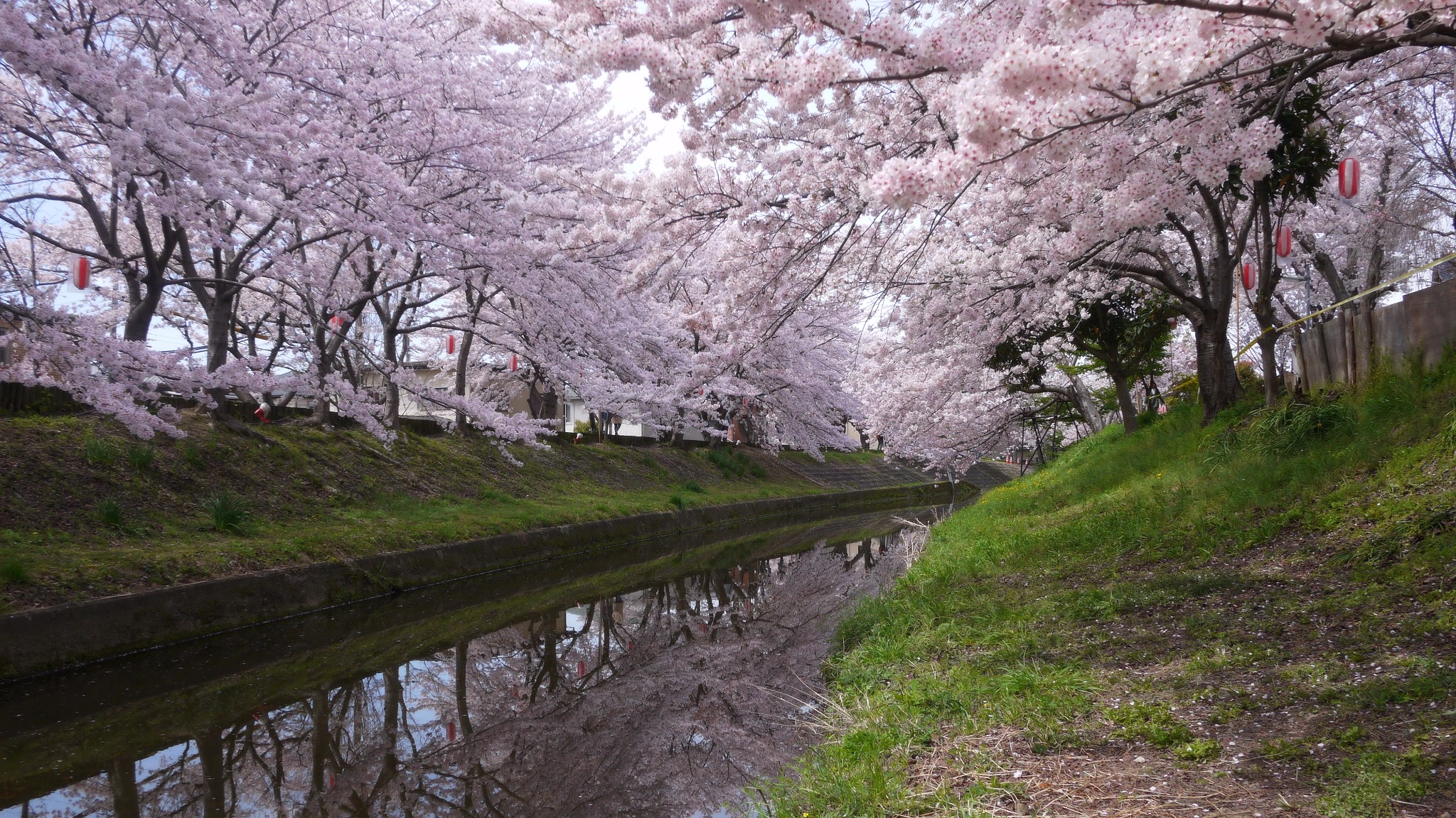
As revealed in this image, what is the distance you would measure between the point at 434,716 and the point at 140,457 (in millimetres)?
6145

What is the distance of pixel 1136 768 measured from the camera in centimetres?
328

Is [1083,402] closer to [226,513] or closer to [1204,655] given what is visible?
[1204,655]

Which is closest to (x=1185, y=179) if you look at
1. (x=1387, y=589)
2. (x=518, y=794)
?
(x=1387, y=589)

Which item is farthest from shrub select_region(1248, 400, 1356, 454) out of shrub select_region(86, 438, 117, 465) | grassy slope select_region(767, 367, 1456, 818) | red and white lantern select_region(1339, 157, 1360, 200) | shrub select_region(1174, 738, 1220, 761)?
shrub select_region(86, 438, 117, 465)

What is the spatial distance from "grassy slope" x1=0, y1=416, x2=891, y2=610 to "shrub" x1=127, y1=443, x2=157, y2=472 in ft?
0.09

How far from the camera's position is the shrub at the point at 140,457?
964 cm

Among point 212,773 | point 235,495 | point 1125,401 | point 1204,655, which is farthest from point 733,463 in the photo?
point 1204,655

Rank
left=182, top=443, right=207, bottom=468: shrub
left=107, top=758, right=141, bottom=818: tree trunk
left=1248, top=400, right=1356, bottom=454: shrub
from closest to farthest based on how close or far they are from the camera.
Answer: left=107, top=758, right=141, bottom=818: tree trunk → left=1248, top=400, right=1356, bottom=454: shrub → left=182, top=443, right=207, bottom=468: shrub

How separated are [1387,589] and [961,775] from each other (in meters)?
2.74

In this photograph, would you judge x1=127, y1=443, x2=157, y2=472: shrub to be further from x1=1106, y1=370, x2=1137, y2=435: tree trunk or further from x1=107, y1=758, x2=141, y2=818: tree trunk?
x1=1106, y1=370, x2=1137, y2=435: tree trunk

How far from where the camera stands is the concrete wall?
7.14 m

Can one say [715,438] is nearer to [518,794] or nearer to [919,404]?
[919,404]

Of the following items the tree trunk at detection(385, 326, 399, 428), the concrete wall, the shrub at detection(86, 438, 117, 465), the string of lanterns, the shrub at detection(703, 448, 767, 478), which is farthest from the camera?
the shrub at detection(703, 448, 767, 478)

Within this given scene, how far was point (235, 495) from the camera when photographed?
409 inches
